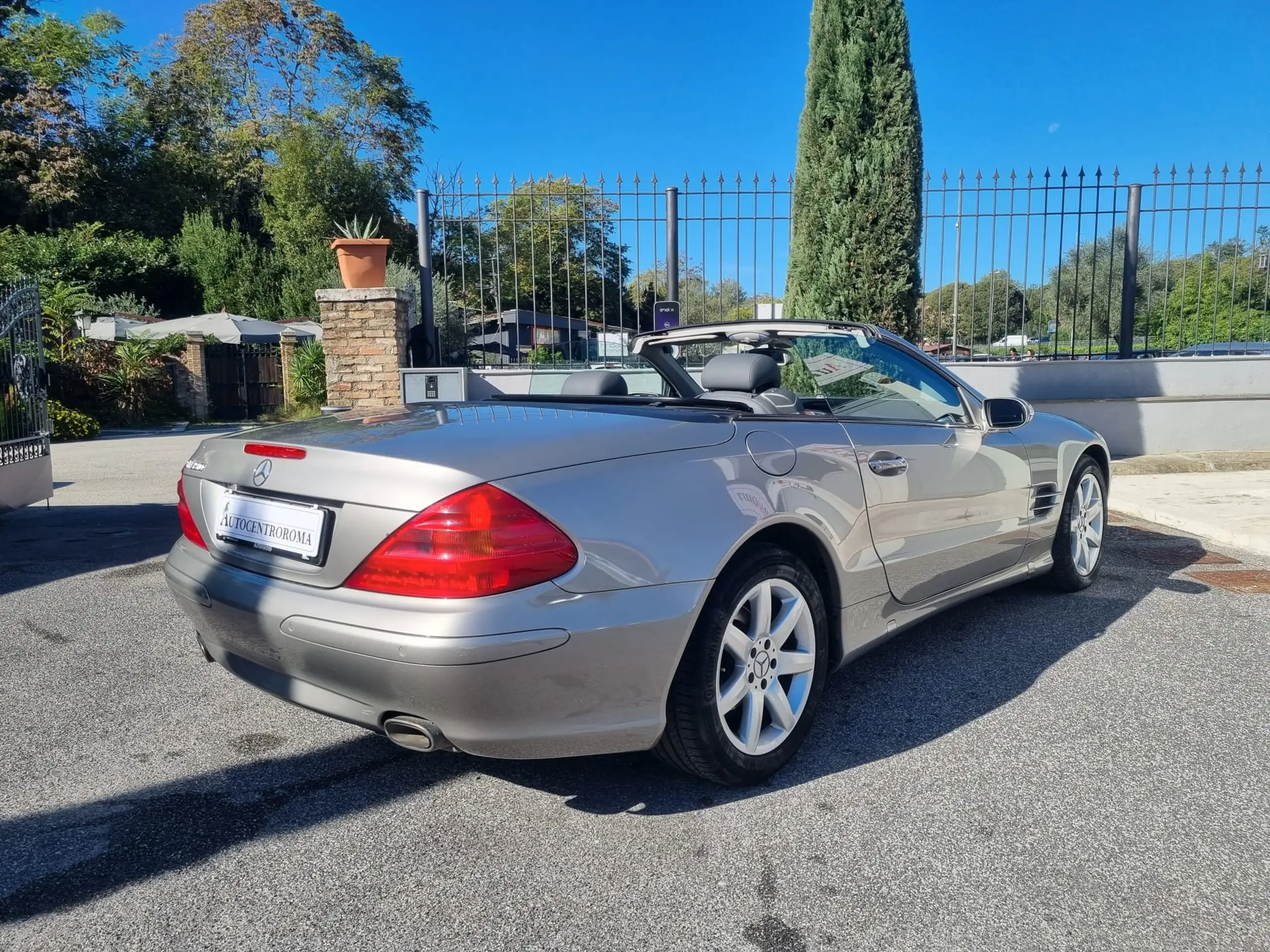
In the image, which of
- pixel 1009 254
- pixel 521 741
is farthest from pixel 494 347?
pixel 521 741

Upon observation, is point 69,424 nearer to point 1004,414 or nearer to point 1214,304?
point 1004,414

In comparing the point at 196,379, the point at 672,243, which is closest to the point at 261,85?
the point at 196,379

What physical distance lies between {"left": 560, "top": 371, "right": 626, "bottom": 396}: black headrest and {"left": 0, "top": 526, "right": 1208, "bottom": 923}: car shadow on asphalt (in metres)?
1.43

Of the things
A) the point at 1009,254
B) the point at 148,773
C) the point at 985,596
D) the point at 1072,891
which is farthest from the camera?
the point at 1009,254

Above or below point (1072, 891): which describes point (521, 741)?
above

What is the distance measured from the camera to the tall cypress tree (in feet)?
30.3

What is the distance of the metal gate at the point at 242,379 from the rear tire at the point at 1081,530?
2051 centimetres

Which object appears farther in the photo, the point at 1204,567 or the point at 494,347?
the point at 494,347

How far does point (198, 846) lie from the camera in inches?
91.4

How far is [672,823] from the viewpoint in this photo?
8.09 feet

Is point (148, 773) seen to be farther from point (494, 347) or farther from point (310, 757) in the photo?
point (494, 347)

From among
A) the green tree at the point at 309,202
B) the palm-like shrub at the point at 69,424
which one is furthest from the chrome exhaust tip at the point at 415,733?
the green tree at the point at 309,202

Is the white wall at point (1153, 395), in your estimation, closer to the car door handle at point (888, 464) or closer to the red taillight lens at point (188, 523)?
the car door handle at point (888, 464)

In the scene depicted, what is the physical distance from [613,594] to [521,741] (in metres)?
0.43
